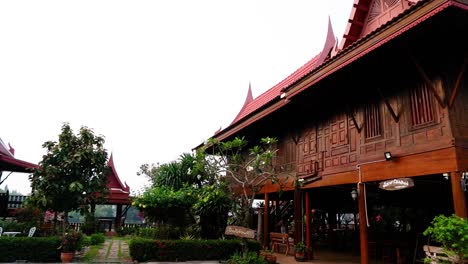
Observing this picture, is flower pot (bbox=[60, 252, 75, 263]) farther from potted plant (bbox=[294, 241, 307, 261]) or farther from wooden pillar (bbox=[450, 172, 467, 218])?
wooden pillar (bbox=[450, 172, 467, 218])

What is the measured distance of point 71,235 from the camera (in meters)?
8.64

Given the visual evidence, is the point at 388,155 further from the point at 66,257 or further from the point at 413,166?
the point at 66,257

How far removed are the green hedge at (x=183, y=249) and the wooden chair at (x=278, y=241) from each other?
2.01m

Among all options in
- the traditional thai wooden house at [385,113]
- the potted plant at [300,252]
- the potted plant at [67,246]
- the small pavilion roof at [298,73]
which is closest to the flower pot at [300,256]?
the potted plant at [300,252]

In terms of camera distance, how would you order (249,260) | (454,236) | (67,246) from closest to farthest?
(454,236) → (249,260) → (67,246)

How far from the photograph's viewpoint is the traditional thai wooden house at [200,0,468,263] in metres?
5.61

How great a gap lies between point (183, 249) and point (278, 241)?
3.76m

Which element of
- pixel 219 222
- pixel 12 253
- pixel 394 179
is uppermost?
pixel 394 179

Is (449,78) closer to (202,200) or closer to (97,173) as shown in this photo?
(202,200)

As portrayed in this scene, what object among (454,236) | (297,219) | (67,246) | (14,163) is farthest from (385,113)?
(14,163)

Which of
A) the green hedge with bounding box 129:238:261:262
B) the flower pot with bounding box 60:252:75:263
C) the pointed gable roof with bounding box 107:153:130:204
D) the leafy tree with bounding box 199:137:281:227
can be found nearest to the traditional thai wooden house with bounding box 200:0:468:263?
the leafy tree with bounding box 199:137:281:227

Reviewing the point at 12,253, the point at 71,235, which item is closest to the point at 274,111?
the point at 71,235

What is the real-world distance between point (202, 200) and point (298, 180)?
2.69 meters

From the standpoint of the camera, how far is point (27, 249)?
8211 millimetres
